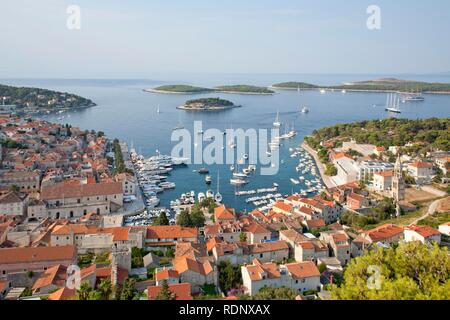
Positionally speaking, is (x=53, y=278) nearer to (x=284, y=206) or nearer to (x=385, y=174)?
(x=284, y=206)

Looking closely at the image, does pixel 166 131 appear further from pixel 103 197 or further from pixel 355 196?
pixel 355 196

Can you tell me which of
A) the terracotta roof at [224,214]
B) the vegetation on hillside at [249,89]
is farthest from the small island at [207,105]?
the terracotta roof at [224,214]

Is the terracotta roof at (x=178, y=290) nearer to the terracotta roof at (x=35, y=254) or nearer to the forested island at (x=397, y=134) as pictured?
the terracotta roof at (x=35, y=254)

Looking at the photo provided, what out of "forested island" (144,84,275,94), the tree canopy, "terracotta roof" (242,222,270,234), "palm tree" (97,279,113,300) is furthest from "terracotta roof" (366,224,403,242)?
"forested island" (144,84,275,94)

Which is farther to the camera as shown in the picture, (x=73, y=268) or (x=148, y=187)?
(x=148, y=187)

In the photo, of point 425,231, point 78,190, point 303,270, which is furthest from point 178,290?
point 78,190

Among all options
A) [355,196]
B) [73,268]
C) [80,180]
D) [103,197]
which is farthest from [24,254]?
[355,196]

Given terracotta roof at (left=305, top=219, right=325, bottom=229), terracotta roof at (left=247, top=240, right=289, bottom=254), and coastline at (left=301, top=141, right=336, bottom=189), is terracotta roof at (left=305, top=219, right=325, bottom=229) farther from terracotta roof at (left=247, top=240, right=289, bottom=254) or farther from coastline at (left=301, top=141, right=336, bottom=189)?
coastline at (left=301, top=141, right=336, bottom=189)
